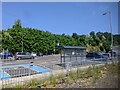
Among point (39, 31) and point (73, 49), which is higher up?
point (39, 31)

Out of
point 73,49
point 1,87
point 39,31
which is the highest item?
point 39,31

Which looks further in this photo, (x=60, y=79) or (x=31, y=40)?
(x=31, y=40)

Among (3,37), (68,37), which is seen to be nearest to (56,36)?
(68,37)

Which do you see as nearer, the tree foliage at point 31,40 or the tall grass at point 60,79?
the tall grass at point 60,79

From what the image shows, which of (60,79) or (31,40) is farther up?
(31,40)

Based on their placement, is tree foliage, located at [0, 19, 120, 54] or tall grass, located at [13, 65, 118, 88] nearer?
tall grass, located at [13, 65, 118, 88]

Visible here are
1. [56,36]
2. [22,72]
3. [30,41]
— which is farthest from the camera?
[56,36]

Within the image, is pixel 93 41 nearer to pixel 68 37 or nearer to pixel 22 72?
pixel 68 37

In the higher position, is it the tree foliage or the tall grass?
the tree foliage

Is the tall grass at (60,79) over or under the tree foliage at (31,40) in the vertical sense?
under

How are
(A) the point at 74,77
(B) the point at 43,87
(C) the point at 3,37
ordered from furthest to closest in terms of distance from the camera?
(C) the point at 3,37 → (A) the point at 74,77 → (B) the point at 43,87

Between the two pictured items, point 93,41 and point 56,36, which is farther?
point 93,41

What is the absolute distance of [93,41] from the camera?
83250 mm

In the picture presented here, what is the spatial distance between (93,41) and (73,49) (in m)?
59.6
